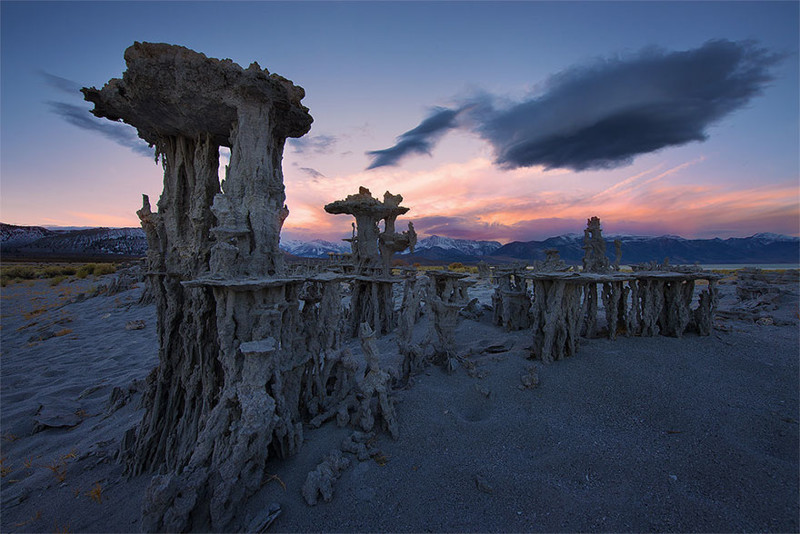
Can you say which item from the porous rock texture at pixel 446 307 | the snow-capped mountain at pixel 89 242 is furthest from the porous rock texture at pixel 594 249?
the snow-capped mountain at pixel 89 242

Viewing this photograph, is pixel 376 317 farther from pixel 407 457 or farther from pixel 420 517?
pixel 420 517

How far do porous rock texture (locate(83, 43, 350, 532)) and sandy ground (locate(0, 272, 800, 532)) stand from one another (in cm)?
67

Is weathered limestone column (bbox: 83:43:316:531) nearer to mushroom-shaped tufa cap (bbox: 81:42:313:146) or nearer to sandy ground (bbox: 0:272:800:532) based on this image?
mushroom-shaped tufa cap (bbox: 81:42:313:146)

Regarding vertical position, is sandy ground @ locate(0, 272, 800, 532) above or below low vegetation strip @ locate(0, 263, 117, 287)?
below

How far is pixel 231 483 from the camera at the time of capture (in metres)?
3.82

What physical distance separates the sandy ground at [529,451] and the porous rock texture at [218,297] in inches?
26.3

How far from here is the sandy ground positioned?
12.5ft

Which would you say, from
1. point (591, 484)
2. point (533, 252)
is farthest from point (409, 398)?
point (533, 252)

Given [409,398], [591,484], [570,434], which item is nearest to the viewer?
[591,484]

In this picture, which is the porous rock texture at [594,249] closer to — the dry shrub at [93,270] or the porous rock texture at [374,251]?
the porous rock texture at [374,251]

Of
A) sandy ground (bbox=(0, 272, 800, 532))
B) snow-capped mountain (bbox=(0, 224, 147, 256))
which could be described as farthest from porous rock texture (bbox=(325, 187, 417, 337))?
snow-capped mountain (bbox=(0, 224, 147, 256))

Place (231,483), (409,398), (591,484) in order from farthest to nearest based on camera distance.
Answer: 1. (409,398)
2. (591,484)
3. (231,483)

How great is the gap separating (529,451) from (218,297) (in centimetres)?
548

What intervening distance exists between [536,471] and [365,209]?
11.0 m
